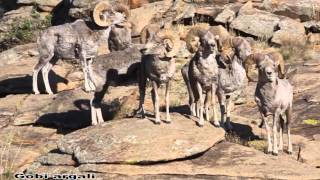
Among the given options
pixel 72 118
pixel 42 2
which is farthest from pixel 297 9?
pixel 72 118

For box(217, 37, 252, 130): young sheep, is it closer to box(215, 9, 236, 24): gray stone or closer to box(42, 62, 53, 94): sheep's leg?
box(42, 62, 53, 94): sheep's leg

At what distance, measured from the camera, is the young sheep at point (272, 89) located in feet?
37.2

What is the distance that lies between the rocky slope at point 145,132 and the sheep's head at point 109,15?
5.65 feet

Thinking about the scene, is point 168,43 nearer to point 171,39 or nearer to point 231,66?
point 171,39

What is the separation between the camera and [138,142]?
11102 millimetres

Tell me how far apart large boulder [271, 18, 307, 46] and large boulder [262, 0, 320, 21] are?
1.80ft

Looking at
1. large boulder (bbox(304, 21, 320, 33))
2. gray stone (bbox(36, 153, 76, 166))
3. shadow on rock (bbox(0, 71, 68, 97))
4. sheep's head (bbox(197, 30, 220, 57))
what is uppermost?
sheep's head (bbox(197, 30, 220, 57))

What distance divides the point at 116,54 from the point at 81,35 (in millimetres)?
1549

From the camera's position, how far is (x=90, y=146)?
1125 centimetres

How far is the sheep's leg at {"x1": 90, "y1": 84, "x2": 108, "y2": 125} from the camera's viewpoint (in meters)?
13.0

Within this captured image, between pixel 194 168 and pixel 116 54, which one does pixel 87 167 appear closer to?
pixel 194 168

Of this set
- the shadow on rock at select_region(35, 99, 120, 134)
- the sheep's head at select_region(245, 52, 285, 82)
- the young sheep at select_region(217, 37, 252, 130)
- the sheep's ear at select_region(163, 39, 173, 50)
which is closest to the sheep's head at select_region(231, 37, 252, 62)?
the young sheep at select_region(217, 37, 252, 130)

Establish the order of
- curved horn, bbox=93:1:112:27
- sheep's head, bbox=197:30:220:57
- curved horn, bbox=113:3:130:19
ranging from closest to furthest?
sheep's head, bbox=197:30:220:57, curved horn, bbox=113:3:130:19, curved horn, bbox=93:1:112:27

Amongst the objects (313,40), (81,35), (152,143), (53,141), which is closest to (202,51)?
(152,143)
